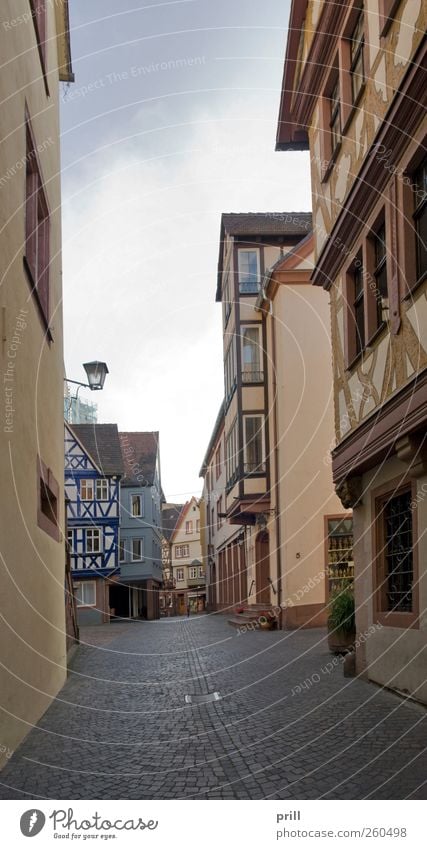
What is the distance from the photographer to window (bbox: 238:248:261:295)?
22906mm

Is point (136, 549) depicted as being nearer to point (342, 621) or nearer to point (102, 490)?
point (102, 490)

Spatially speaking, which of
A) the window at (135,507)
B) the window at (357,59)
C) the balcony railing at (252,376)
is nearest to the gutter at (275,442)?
the balcony railing at (252,376)

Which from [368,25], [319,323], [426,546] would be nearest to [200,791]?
[426,546]

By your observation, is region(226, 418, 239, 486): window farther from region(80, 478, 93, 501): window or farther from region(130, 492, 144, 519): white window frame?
region(130, 492, 144, 519): white window frame

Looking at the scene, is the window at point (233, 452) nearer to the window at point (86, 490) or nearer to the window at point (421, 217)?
the window at point (86, 490)

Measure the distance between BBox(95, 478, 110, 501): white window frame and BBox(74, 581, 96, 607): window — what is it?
3876 mm

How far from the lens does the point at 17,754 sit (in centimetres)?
592

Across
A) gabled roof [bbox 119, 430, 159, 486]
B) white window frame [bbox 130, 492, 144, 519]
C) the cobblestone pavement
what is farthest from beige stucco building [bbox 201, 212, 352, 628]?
gabled roof [bbox 119, 430, 159, 486]

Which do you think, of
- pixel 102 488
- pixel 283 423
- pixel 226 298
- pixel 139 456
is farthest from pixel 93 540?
pixel 283 423

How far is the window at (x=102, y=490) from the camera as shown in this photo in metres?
34.9

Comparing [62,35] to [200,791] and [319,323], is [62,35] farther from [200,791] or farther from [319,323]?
[200,791]

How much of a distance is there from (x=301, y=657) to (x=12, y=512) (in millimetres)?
7039

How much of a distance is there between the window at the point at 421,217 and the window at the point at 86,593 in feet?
91.5

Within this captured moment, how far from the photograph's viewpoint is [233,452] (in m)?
24.3
